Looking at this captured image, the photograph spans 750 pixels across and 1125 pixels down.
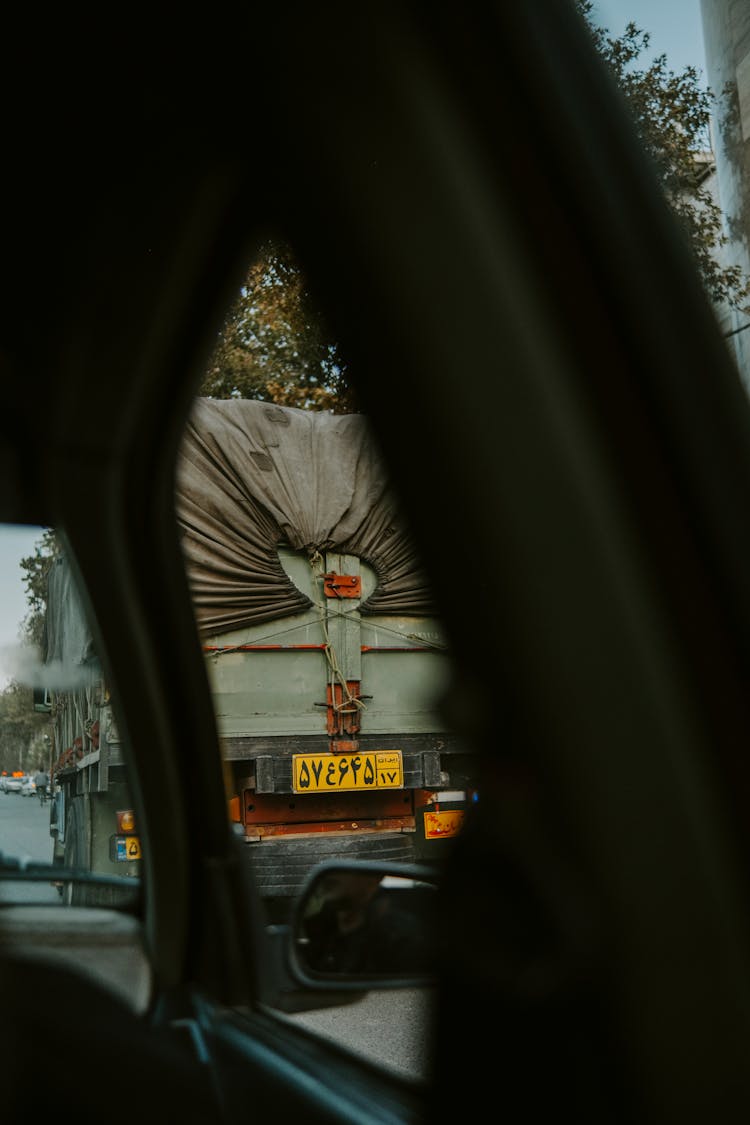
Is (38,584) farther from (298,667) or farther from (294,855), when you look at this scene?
(298,667)

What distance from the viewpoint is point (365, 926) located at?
1.35 meters

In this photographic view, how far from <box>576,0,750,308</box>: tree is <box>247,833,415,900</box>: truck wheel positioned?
0.92 m

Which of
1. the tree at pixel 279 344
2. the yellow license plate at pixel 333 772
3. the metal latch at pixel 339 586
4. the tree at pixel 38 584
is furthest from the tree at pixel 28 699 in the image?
the metal latch at pixel 339 586

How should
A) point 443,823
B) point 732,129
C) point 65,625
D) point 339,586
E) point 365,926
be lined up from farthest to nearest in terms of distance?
point 339,586
point 65,625
point 365,926
point 443,823
point 732,129

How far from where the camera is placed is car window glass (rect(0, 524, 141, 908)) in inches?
82.4

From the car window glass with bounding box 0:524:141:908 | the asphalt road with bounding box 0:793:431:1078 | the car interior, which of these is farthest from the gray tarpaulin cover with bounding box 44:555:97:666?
the car interior

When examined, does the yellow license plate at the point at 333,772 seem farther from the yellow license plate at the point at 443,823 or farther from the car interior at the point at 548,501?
the car interior at the point at 548,501

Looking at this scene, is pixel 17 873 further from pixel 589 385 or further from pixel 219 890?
pixel 589 385

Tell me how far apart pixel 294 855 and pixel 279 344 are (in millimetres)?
945

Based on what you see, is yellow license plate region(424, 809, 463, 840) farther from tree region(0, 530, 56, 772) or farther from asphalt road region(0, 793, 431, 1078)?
tree region(0, 530, 56, 772)

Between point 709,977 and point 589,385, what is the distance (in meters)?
0.34

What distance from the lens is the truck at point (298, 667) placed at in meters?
1.22

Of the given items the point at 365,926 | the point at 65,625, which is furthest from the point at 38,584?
the point at 365,926

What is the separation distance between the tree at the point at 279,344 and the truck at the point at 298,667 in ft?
0.23
